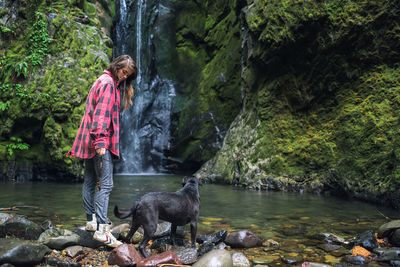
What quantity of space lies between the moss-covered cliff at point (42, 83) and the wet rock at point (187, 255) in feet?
29.0

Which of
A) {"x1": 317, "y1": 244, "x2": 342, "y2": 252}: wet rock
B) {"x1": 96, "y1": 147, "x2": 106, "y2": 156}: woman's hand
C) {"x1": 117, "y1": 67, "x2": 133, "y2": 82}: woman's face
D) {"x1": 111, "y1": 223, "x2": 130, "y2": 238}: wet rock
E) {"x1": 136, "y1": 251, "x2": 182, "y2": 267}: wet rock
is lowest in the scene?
{"x1": 317, "y1": 244, "x2": 342, "y2": 252}: wet rock

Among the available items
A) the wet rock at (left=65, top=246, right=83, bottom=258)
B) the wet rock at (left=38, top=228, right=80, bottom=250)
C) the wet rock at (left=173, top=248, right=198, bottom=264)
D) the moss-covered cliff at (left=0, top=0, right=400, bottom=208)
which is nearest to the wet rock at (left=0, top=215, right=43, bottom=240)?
the wet rock at (left=38, top=228, right=80, bottom=250)

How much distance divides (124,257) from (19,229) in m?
1.60

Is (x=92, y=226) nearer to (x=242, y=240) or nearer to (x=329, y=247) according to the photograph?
(x=242, y=240)

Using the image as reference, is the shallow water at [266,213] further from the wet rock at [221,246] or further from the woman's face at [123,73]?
the woman's face at [123,73]

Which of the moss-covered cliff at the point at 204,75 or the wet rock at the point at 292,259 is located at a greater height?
the moss-covered cliff at the point at 204,75

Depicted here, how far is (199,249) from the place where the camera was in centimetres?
353

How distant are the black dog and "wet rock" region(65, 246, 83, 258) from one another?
1.72ft

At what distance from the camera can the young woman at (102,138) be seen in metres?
3.38

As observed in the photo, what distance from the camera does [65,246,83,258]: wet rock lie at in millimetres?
3250

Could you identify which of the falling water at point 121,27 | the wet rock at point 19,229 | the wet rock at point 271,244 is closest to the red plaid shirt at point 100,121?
the wet rock at point 19,229

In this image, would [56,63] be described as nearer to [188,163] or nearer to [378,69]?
[188,163]

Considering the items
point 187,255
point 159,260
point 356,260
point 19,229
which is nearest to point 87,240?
point 19,229

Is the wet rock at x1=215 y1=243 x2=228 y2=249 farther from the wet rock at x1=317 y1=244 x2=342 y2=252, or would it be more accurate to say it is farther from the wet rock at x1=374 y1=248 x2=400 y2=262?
the wet rock at x1=374 y1=248 x2=400 y2=262
